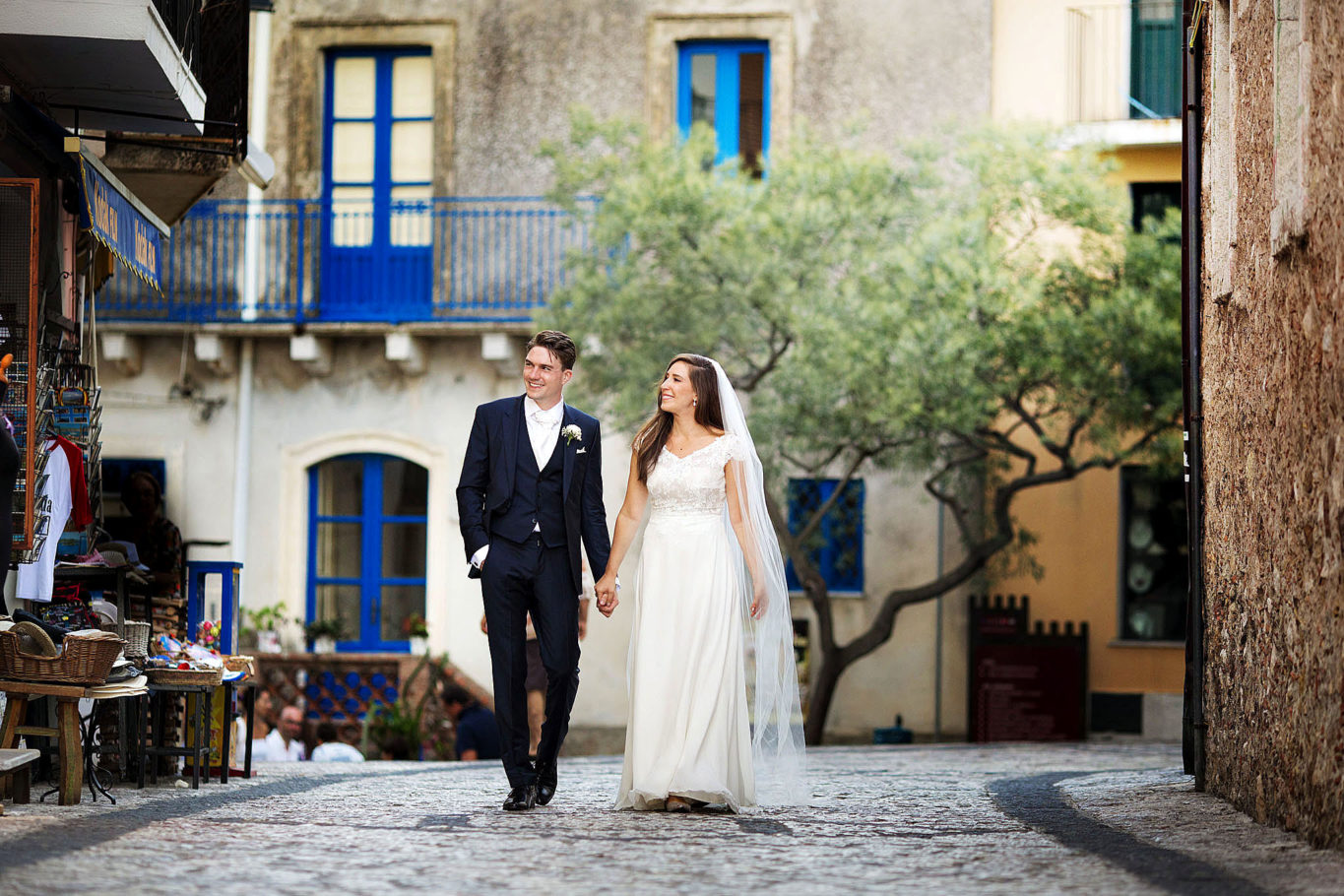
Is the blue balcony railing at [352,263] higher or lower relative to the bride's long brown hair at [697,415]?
higher

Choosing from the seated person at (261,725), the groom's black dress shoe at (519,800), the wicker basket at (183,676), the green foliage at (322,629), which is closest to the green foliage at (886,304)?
the green foliage at (322,629)

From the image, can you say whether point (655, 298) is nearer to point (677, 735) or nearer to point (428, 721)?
point (428, 721)

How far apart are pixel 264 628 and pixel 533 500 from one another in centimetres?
1379

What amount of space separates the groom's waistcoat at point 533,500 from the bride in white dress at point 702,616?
0.32 meters

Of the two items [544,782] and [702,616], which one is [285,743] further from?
[702,616]

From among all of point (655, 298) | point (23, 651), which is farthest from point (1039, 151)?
point (23, 651)

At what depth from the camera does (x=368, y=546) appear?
22109mm

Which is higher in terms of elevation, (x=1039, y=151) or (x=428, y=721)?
(x=1039, y=151)

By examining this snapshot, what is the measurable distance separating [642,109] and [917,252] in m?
4.85

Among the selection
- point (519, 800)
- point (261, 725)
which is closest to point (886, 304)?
point (261, 725)

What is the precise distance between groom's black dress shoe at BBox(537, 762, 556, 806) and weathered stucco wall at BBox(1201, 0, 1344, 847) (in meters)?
3.01

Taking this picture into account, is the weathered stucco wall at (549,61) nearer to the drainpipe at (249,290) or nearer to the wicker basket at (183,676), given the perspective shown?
the drainpipe at (249,290)

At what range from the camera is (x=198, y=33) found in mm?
13195

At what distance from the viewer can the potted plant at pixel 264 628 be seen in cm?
2134
